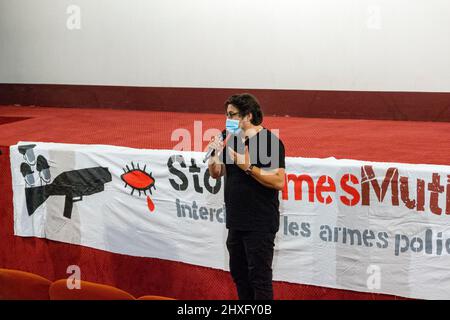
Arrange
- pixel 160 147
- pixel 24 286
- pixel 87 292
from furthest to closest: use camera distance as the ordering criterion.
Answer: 1. pixel 160 147
2. pixel 24 286
3. pixel 87 292

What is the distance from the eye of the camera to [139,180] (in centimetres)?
560

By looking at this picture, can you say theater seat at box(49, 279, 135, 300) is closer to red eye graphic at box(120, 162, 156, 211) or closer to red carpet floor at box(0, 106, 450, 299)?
red carpet floor at box(0, 106, 450, 299)

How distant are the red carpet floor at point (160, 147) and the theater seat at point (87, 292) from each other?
5.85 feet

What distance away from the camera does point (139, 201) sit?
563cm

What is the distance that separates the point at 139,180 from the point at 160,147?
56.7 inches

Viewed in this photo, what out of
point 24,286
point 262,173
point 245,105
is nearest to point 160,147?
point 245,105

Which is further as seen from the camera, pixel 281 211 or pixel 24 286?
pixel 281 211

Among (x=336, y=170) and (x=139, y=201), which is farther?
(x=139, y=201)

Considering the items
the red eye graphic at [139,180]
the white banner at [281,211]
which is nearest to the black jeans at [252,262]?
the white banner at [281,211]

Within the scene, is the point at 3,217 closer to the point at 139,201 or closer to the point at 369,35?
the point at 139,201

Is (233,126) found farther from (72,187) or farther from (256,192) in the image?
A: (72,187)

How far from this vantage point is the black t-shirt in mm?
4145
